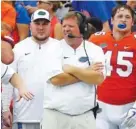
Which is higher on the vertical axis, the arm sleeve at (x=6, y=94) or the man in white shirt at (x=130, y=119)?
the arm sleeve at (x=6, y=94)

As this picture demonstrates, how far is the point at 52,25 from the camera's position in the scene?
7223mm

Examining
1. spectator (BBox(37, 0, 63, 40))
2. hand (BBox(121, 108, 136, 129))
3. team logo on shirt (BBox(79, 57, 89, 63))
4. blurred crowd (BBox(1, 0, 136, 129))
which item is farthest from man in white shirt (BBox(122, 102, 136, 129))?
spectator (BBox(37, 0, 63, 40))

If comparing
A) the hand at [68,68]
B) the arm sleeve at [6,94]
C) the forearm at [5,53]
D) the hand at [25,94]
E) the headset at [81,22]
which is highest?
the headset at [81,22]

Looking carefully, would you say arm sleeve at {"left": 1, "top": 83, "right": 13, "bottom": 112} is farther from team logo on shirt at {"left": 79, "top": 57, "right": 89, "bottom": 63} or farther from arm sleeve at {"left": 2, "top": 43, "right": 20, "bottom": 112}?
team logo on shirt at {"left": 79, "top": 57, "right": 89, "bottom": 63}

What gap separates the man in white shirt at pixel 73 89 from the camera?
516 cm

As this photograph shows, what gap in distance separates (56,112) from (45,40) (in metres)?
1.24

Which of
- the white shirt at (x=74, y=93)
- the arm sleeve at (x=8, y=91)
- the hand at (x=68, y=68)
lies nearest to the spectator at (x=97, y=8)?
the arm sleeve at (x=8, y=91)

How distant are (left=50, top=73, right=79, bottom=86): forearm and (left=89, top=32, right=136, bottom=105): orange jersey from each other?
0.77m

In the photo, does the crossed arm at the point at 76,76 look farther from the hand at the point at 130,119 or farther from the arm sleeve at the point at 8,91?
the arm sleeve at the point at 8,91

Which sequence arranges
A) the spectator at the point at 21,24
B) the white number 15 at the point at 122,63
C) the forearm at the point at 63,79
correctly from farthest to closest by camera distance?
the spectator at the point at 21,24 → the white number 15 at the point at 122,63 → the forearm at the point at 63,79

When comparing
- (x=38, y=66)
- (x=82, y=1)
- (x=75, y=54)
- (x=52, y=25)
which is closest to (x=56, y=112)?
(x=75, y=54)

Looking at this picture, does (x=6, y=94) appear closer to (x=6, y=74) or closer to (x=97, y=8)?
(x=6, y=74)

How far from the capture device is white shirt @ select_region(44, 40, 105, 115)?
5164 millimetres

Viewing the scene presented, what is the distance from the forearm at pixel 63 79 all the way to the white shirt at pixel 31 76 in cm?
84
